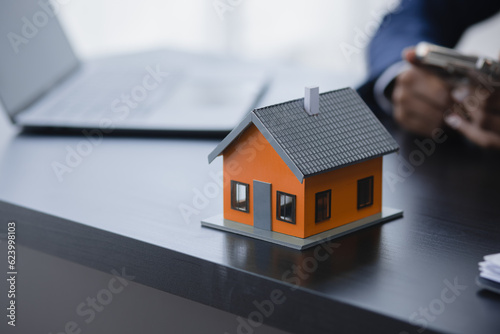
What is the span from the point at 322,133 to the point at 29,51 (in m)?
0.78

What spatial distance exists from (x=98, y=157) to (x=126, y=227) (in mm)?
342

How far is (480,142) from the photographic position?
1.09m

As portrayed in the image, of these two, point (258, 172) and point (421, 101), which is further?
point (421, 101)

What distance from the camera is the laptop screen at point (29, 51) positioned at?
3.90ft

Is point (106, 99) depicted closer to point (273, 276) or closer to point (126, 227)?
point (126, 227)

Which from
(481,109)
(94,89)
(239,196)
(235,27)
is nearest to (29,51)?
(94,89)

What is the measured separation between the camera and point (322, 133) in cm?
68

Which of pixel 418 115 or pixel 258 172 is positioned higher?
pixel 258 172

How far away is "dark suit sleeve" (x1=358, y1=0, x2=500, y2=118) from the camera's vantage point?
131 centimetres

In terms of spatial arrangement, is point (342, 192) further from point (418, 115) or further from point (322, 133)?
point (418, 115)

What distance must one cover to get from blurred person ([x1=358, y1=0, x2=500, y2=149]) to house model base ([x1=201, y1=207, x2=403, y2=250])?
1.35ft

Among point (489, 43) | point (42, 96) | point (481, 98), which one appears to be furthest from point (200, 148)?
point (489, 43)

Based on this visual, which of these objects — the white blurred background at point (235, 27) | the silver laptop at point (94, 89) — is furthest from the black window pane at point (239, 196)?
the white blurred background at point (235, 27)

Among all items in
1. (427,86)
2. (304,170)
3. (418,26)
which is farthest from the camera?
(418,26)
